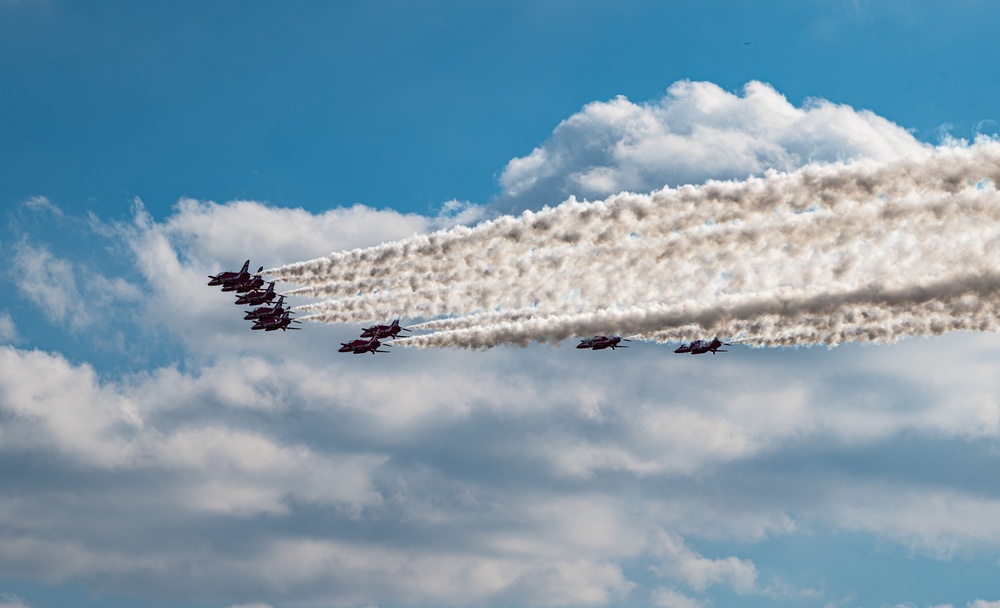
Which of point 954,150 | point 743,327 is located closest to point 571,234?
point 743,327

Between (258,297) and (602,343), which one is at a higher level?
(258,297)

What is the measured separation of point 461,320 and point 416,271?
4706mm

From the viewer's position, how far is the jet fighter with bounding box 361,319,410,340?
11306cm

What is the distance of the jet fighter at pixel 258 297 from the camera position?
127562 mm

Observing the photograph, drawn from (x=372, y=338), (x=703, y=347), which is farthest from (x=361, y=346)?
(x=703, y=347)

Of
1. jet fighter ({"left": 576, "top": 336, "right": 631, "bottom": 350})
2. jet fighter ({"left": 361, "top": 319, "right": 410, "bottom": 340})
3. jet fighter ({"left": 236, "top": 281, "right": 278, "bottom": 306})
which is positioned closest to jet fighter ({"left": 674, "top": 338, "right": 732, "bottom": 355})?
jet fighter ({"left": 576, "top": 336, "right": 631, "bottom": 350})

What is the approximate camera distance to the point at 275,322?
123688mm

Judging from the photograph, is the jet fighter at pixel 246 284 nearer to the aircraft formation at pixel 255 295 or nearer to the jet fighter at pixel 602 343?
the aircraft formation at pixel 255 295

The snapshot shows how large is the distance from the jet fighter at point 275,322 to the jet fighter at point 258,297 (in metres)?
2.34

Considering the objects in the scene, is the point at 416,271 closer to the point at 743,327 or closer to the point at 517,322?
the point at 517,322

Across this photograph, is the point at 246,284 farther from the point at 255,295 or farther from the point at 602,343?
the point at 602,343

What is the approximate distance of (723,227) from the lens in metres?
84.5

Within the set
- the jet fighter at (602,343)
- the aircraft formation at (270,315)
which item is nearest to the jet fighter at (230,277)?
the aircraft formation at (270,315)

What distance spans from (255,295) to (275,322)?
581 cm
